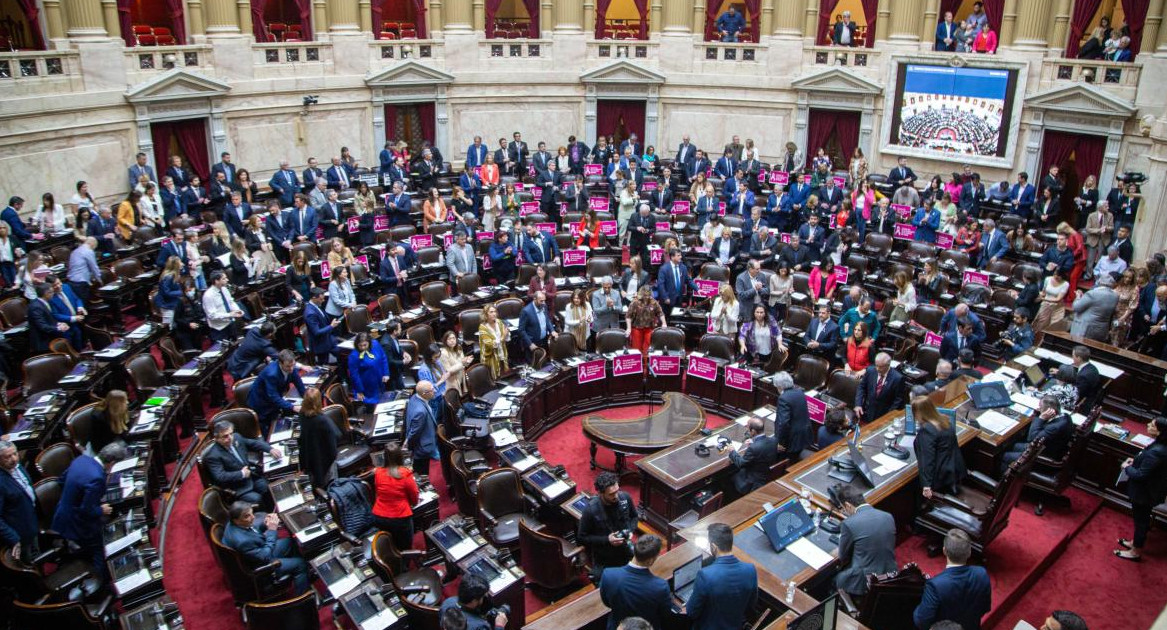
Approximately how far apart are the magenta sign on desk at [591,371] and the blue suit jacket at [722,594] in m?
6.41

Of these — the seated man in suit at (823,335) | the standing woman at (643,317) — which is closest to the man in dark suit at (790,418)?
the seated man in suit at (823,335)

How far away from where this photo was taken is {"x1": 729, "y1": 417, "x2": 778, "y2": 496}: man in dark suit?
9.13 metres

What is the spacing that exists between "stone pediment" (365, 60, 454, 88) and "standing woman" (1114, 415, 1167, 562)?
19275mm

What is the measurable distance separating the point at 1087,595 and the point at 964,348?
4.04 metres

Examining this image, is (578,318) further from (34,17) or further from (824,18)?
(824,18)

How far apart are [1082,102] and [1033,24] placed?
8.23ft

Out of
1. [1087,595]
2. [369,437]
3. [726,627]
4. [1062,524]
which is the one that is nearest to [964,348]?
[1062,524]

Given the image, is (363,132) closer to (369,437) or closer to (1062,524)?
(369,437)

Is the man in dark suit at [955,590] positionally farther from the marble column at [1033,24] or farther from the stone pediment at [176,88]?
the stone pediment at [176,88]

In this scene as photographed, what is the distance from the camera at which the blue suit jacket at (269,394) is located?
10.5m

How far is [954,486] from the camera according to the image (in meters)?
9.11

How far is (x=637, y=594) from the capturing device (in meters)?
6.28

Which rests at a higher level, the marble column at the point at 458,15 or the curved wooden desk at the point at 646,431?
the marble column at the point at 458,15

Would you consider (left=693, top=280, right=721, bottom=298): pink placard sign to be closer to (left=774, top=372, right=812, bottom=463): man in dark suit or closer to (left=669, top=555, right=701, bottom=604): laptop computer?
(left=774, top=372, right=812, bottom=463): man in dark suit
